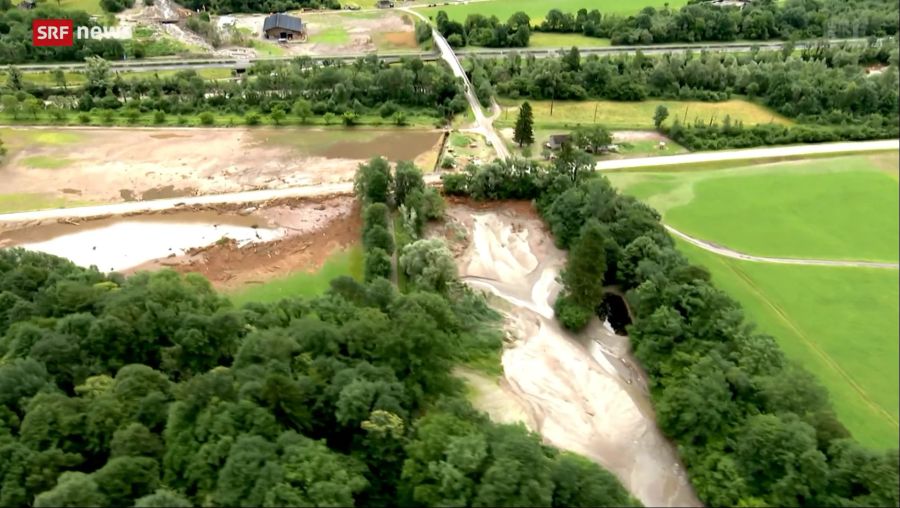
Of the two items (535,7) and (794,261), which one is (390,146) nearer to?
(794,261)

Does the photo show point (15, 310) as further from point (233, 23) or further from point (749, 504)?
point (233, 23)

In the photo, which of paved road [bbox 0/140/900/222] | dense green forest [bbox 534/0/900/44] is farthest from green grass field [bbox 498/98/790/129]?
dense green forest [bbox 534/0/900/44]

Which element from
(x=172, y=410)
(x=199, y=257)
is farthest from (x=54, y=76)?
(x=172, y=410)

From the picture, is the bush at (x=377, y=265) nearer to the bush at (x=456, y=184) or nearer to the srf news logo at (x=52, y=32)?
the bush at (x=456, y=184)

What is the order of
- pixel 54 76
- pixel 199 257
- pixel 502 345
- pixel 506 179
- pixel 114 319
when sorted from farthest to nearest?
pixel 54 76 → pixel 506 179 → pixel 199 257 → pixel 502 345 → pixel 114 319

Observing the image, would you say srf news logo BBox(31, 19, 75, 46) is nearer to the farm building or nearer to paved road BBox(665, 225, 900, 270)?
the farm building

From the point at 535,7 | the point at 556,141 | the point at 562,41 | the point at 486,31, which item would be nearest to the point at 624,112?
the point at 556,141

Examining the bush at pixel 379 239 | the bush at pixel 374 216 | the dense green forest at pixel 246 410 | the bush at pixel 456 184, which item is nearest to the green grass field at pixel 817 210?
the dense green forest at pixel 246 410
